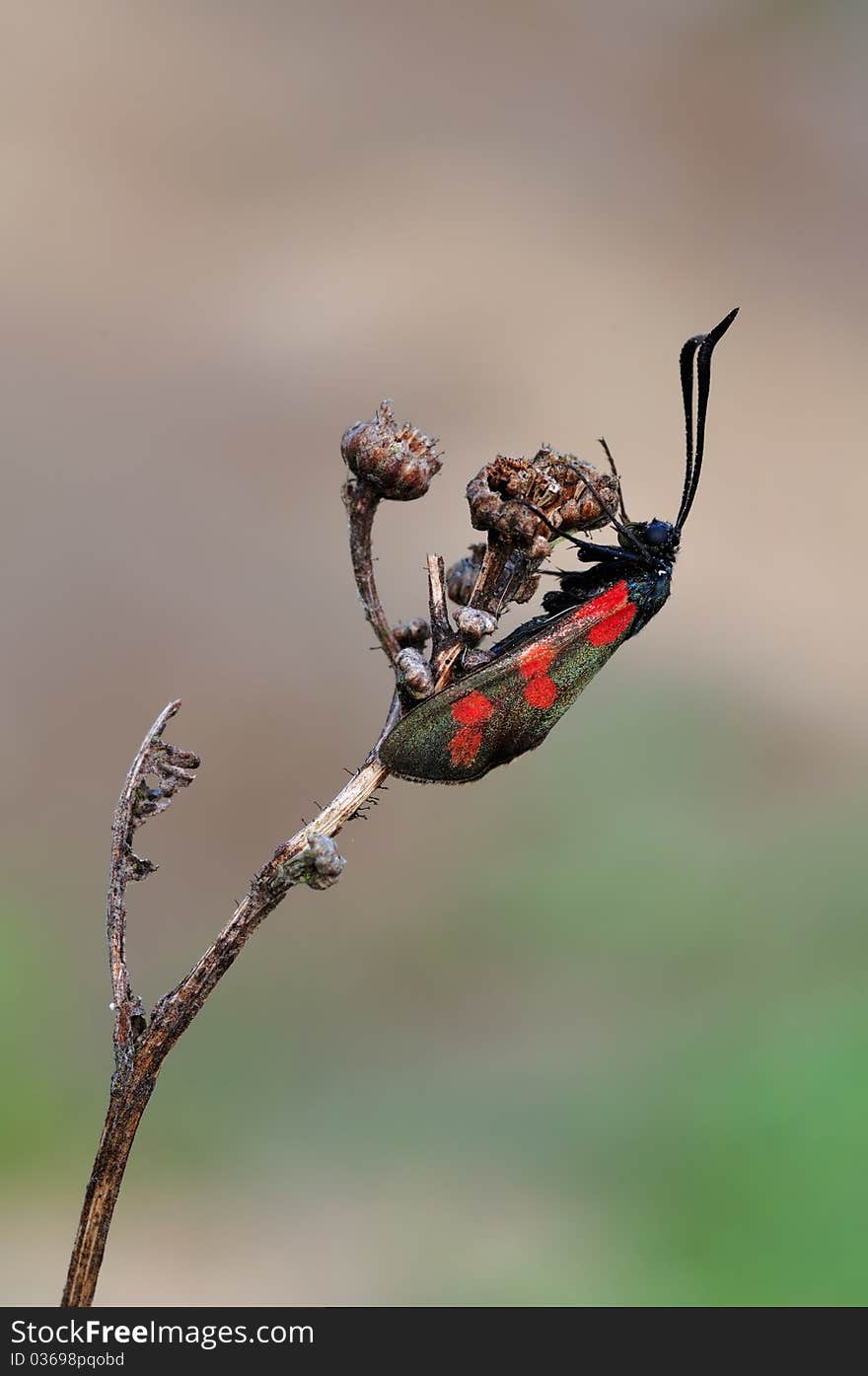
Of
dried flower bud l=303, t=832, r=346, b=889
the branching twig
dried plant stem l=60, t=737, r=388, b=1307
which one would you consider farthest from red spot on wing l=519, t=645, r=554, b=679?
dried flower bud l=303, t=832, r=346, b=889

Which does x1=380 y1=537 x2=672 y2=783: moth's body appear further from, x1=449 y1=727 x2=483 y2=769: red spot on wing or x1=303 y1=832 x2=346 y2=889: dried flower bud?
x1=303 y1=832 x2=346 y2=889: dried flower bud

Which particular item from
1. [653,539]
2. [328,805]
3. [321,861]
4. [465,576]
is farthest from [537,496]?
[321,861]

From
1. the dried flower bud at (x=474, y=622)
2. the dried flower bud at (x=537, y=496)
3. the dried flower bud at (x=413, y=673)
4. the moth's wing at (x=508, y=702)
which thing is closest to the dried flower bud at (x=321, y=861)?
the moth's wing at (x=508, y=702)

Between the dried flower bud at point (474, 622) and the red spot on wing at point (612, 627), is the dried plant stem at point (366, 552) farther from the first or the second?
the red spot on wing at point (612, 627)

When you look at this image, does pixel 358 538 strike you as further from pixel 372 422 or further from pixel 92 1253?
pixel 92 1253

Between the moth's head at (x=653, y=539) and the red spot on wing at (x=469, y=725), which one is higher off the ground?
the moth's head at (x=653, y=539)

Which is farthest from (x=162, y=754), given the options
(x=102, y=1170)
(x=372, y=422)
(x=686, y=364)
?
(x=686, y=364)

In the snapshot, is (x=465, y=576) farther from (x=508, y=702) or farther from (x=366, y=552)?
(x=508, y=702)
